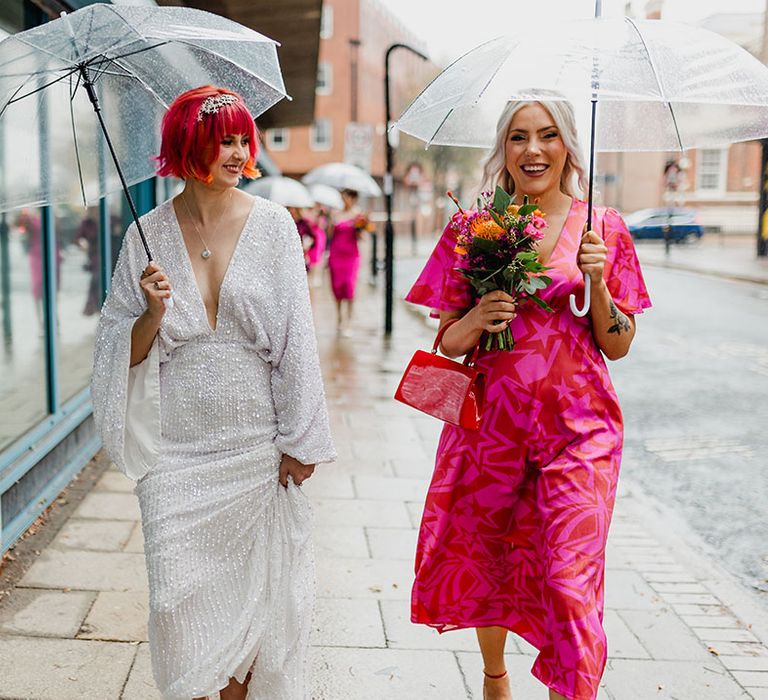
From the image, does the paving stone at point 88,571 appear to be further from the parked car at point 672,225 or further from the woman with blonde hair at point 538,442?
the parked car at point 672,225

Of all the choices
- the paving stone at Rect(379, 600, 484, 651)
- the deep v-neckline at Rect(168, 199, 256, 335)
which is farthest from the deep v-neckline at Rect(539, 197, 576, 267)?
the paving stone at Rect(379, 600, 484, 651)

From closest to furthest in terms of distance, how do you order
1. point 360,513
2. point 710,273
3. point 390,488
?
point 360,513, point 390,488, point 710,273

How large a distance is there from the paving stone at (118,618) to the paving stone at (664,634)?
6.35 feet

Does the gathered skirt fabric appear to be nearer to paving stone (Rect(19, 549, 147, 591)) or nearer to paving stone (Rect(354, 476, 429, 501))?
paving stone (Rect(19, 549, 147, 591))

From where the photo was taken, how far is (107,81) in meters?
2.98

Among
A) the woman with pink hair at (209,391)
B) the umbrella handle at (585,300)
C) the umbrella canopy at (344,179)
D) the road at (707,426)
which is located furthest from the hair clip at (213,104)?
the umbrella canopy at (344,179)

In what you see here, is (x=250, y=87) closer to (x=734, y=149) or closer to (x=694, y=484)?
(x=694, y=484)

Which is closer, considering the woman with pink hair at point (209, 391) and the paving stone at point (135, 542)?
the woman with pink hair at point (209, 391)

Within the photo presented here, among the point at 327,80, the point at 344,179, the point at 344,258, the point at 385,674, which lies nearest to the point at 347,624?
the point at 385,674

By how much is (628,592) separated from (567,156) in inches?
86.7

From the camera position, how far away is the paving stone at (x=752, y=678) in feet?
11.3

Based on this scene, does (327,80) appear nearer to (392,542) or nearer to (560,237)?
(392,542)

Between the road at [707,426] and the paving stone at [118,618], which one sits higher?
the paving stone at [118,618]

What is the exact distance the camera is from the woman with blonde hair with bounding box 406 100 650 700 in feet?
8.74
